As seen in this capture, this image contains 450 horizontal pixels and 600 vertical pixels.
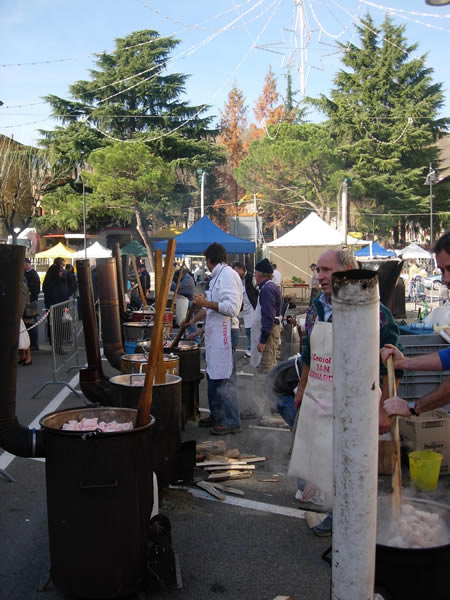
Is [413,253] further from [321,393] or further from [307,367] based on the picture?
[321,393]

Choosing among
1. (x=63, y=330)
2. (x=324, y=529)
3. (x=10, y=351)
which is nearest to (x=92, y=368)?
(x=10, y=351)

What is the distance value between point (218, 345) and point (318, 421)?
10.2ft

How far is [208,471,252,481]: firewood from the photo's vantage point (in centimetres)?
565

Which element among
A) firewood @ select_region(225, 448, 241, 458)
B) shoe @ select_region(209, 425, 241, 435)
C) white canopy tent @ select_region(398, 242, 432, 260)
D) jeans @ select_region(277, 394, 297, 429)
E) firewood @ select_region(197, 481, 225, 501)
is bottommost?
firewood @ select_region(197, 481, 225, 501)

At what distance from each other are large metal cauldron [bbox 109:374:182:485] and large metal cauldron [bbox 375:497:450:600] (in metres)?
2.65

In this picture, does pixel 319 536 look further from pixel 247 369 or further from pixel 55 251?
pixel 55 251

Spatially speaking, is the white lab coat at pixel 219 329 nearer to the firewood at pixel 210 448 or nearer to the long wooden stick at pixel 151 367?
the firewood at pixel 210 448

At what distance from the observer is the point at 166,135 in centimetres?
4506

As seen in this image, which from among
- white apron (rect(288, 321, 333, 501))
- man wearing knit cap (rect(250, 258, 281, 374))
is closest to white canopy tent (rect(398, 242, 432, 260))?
man wearing knit cap (rect(250, 258, 281, 374))

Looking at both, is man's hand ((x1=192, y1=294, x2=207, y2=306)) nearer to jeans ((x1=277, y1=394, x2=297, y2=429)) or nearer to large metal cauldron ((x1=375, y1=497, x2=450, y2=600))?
jeans ((x1=277, y1=394, x2=297, y2=429))

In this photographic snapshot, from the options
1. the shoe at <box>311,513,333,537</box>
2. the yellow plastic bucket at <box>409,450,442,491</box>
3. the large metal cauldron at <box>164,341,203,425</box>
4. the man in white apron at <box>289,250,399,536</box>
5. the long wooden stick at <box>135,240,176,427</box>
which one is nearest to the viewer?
the long wooden stick at <box>135,240,176,427</box>

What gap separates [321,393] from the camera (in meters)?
4.21

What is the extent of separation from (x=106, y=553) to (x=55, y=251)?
128 feet

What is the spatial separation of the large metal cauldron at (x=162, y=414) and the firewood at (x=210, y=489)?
38 cm
